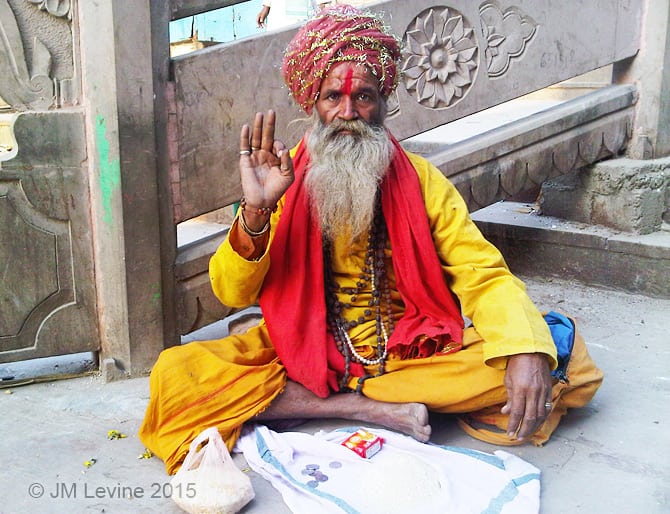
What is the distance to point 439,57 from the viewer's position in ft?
13.2

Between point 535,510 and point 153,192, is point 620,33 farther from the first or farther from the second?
point 535,510

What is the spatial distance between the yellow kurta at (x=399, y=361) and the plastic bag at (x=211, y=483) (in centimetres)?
17

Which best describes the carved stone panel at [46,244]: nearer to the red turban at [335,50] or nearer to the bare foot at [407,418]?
the red turban at [335,50]

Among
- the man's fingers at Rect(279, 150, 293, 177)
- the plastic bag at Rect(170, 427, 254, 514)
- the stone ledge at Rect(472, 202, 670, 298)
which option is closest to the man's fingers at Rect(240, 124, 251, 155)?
the man's fingers at Rect(279, 150, 293, 177)

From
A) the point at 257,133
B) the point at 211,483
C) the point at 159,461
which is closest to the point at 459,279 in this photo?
the point at 257,133

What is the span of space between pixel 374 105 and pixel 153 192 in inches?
44.5

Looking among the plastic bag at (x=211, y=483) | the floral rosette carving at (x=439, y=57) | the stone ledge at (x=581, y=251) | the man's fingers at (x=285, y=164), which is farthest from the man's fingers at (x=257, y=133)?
the stone ledge at (x=581, y=251)

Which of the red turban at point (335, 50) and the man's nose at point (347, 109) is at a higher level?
the red turban at point (335, 50)

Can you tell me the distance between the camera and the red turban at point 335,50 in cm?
266

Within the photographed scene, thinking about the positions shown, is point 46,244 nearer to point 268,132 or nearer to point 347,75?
point 268,132

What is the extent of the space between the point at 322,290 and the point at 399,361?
40 centimetres

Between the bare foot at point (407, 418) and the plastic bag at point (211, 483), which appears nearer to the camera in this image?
the plastic bag at point (211, 483)

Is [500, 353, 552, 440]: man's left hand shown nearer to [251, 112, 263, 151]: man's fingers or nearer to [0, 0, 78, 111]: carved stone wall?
[251, 112, 263, 151]: man's fingers

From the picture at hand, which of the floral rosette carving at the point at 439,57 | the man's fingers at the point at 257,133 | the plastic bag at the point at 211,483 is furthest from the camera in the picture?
the floral rosette carving at the point at 439,57
